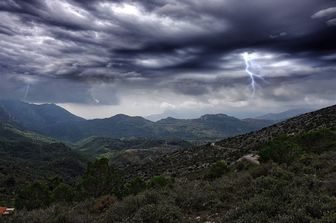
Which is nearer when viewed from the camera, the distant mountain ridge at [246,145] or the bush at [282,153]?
the bush at [282,153]

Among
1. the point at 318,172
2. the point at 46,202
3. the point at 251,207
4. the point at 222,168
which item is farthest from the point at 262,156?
the point at 46,202

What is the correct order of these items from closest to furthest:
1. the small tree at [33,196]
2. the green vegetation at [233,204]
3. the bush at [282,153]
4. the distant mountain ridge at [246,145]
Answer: the green vegetation at [233,204] < the bush at [282,153] < the small tree at [33,196] < the distant mountain ridge at [246,145]

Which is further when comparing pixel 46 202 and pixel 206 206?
pixel 46 202

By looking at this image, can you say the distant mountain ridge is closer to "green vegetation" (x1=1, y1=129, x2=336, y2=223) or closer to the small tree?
the small tree

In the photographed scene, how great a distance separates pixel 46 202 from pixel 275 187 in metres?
42.1

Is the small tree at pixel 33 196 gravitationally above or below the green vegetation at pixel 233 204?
below

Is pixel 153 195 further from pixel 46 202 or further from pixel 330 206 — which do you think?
pixel 46 202

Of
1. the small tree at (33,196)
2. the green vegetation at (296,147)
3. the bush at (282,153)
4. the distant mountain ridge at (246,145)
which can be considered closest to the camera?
the bush at (282,153)

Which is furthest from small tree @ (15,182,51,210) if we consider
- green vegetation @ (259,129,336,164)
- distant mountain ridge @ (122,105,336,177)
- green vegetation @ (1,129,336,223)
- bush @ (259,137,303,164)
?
green vegetation @ (1,129,336,223)

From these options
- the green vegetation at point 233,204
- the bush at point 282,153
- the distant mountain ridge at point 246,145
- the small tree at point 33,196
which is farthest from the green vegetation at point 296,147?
the small tree at point 33,196

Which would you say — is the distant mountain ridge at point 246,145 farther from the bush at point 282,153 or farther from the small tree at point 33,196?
the small tree at point 33,196

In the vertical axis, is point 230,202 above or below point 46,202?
above

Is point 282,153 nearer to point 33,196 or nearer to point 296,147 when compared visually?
point 296,147

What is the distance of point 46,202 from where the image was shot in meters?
49.9
